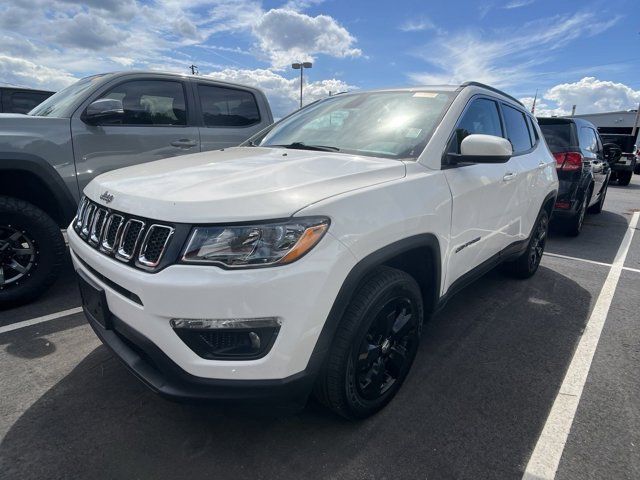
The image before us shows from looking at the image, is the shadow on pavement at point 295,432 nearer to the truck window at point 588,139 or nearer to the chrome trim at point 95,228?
the chrome trim at point 95,228

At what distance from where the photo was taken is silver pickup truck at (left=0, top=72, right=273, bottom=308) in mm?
3379

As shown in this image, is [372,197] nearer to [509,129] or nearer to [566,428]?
[566,428]

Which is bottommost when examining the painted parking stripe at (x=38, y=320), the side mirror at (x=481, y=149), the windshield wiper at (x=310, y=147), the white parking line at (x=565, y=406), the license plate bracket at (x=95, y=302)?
the painted parking stripe at (x=38, y=320)

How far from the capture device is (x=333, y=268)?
168cm

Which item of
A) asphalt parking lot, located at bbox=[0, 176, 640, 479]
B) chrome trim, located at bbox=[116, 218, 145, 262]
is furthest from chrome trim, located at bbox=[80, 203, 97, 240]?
asphalt parking lot, located at bbox=[0, 176, 640, 479]

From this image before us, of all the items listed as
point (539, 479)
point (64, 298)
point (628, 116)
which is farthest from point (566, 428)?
point (628, 116)

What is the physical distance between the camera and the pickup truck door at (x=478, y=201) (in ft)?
8.32

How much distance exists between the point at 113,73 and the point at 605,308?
204 inches

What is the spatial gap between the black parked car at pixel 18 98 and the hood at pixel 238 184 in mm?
6284

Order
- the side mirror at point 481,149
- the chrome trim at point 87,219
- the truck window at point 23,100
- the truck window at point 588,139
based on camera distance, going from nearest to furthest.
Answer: the chrome trim at point 87,219 → the side mirror at point 481,149 → the truck window at point 588,139 → the truck window at point 23,100

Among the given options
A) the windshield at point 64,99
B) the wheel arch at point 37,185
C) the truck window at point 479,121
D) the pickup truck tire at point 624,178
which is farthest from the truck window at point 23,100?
the pickup truck tire at point 624,178

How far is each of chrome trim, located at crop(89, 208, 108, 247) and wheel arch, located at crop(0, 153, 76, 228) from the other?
179 centimetres

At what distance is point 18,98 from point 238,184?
744cm

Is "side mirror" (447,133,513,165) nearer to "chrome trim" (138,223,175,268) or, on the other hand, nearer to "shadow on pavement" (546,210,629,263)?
"chrome trim" (138,223,175,268)
